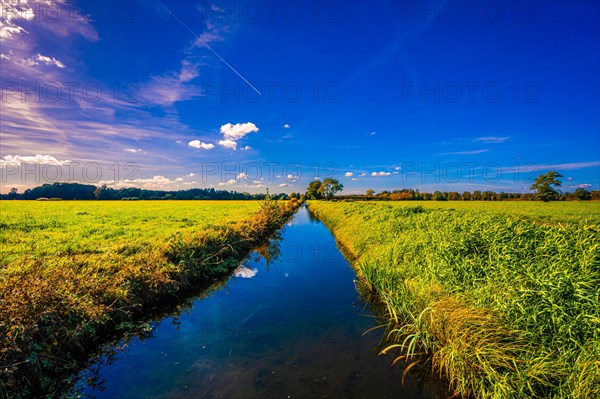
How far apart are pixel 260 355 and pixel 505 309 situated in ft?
16.6

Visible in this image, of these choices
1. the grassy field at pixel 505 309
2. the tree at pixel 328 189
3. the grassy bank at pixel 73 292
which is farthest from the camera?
the tree at pixel 328 189

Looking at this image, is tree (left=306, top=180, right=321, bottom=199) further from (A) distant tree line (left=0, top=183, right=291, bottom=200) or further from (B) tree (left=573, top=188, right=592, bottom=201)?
(B) tree (left=573, top=188, right=592, bottom=201)

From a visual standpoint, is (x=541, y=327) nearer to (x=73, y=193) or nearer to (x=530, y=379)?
(x=530, y=379)

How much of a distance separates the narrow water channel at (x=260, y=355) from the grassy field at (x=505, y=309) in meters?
0.92

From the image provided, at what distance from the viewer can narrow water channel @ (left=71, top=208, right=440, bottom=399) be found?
4648 mm

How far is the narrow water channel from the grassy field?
92cm

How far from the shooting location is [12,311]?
4387 mm

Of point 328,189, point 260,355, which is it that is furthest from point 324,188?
point 260,355

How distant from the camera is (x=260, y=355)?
564 centimetres

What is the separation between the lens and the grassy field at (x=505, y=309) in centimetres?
370

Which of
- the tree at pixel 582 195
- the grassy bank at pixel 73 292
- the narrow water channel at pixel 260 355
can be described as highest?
the tree at pixel 582 195

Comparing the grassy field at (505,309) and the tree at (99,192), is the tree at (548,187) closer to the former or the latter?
the grassy field at (505,309)

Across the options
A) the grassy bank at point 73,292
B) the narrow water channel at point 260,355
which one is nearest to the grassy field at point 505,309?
the narrow water channel at point 260,355

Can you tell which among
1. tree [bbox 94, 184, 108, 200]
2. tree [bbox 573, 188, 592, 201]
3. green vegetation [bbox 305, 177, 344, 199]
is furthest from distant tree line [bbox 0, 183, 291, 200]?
tree [bbox 573, 188, 592, 201]
